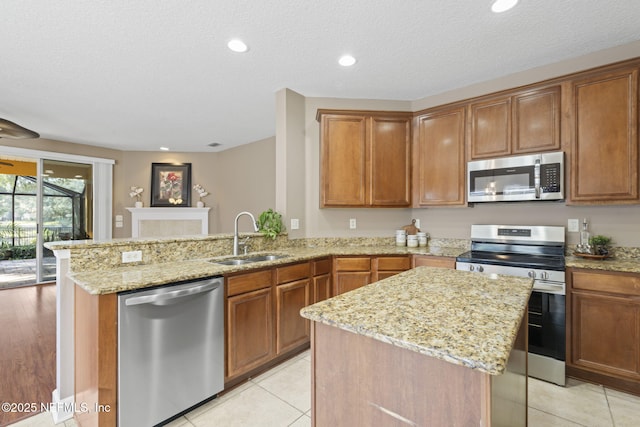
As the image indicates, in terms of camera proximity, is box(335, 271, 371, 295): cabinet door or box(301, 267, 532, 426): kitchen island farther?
box(335, 271, 371, 295): cabinet door

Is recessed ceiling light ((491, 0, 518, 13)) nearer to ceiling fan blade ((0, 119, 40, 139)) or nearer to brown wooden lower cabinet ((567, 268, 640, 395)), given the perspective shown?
brown wooden lower cabinet ((567, 268, 640, 395))

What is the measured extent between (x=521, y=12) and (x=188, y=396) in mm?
3302

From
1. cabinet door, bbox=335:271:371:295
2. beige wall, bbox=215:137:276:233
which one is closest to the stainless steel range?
cabinet door, bbox=335:271:371:295

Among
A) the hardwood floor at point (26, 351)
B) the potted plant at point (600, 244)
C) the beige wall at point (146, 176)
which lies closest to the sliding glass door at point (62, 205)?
the beige wall at point (146, 176)

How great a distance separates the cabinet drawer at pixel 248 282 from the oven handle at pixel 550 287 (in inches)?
81.1

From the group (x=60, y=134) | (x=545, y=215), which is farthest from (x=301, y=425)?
(x=60, y=134)

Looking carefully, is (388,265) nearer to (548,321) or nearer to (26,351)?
(548,321)

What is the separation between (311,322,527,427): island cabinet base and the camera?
772 millimetres

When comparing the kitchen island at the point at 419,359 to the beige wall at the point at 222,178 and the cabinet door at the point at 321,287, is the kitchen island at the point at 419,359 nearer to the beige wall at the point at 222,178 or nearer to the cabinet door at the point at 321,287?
the cabinet door at the point at 321,287

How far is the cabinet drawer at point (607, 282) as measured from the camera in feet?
6.53

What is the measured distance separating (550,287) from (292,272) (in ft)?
6.49

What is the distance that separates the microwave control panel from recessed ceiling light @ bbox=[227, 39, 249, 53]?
2.70 meters

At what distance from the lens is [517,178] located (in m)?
2.67

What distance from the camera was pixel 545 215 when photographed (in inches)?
109
